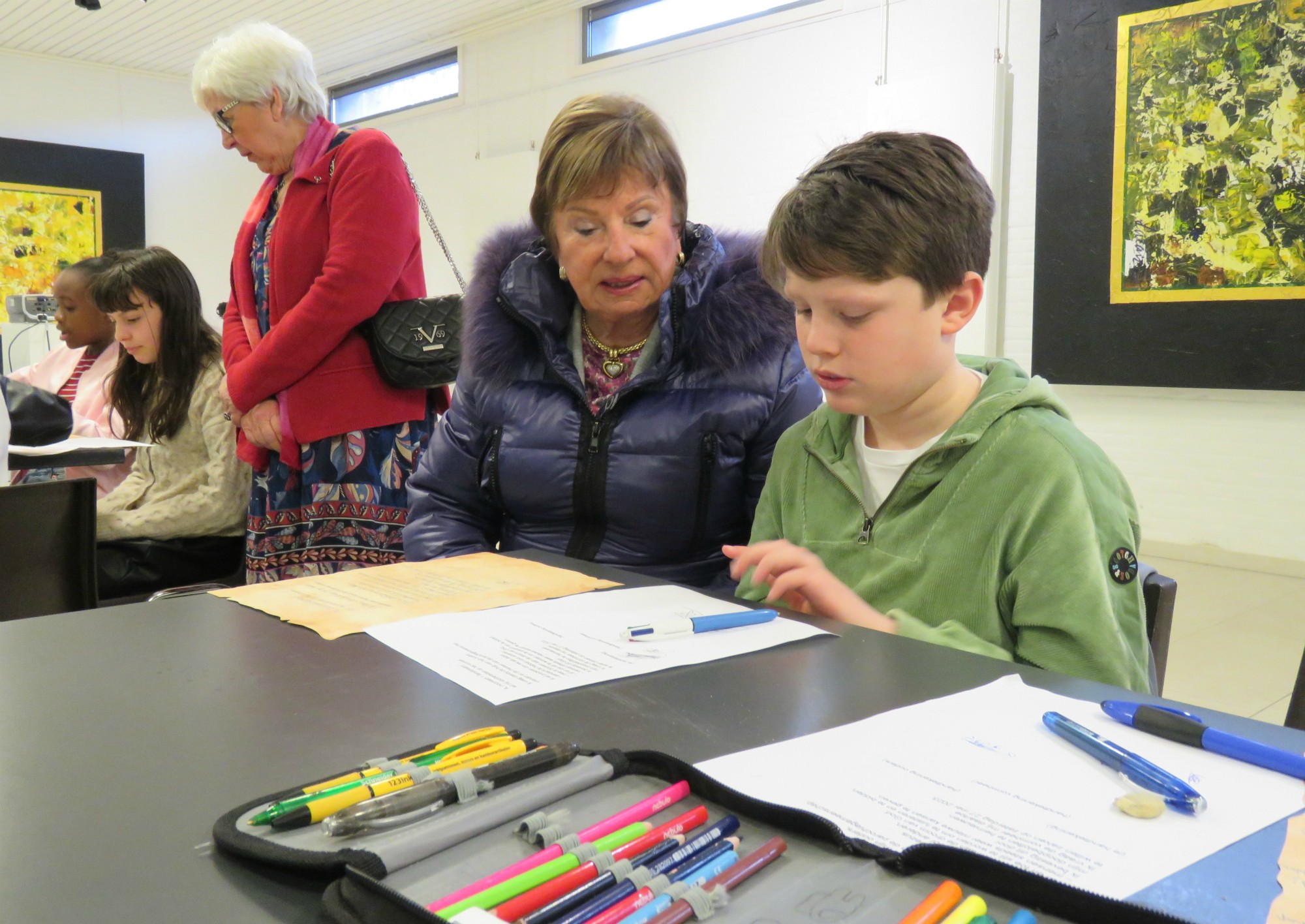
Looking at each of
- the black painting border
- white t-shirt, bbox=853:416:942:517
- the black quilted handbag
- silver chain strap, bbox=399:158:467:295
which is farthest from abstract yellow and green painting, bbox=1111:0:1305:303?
the black painting border

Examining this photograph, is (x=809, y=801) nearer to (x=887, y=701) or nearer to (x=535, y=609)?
(x=887, y=701)

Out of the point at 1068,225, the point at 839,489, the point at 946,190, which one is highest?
the point at 1068,225

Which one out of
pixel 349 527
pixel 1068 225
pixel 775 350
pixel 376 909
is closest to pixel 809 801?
pixel 376 909

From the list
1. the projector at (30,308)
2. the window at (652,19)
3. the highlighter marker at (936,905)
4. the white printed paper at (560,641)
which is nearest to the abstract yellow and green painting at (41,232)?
the projector at (30,308)

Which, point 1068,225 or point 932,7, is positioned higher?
point 932,7

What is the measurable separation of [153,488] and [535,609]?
188 centimetres

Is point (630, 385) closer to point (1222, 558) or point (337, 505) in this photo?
point (337, 505)

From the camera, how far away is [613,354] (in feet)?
4.95

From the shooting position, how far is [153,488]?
2449mm

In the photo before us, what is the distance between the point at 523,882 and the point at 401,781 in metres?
0.11

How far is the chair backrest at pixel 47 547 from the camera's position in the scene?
1.66 meters

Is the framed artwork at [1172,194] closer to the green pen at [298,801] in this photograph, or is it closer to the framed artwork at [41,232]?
the green pen at [298,801]

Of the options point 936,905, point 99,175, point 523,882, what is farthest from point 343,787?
point 99,175

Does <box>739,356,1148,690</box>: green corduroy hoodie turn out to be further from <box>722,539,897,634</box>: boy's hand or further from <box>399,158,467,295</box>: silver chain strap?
<box>399,158,467,295</box>: silver chain strap
